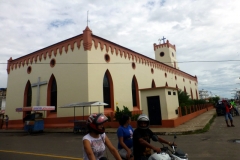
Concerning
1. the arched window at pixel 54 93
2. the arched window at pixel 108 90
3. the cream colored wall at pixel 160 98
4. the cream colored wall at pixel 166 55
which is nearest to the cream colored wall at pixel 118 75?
the arched window at pixel 108 90

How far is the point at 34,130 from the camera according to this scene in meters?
14.3

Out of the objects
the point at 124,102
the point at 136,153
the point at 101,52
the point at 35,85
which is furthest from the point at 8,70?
the point at 136,153

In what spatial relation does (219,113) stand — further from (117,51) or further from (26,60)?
(26,60)

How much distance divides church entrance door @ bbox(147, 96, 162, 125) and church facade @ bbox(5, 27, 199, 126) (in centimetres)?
38

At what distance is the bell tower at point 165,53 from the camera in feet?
119

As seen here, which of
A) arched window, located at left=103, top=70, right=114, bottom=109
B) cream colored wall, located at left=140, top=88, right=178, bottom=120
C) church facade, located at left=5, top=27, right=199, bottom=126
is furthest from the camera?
arched window, located at left=103, top=70, right=114, bottom=109

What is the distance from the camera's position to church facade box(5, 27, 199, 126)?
15.5 m

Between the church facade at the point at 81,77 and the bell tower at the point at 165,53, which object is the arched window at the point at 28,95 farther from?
the bell tower at the point at 165,53

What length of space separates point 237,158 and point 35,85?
18.3m

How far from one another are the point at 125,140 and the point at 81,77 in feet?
40.9

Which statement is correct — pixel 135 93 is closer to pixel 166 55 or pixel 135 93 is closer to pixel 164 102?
pixel 164 102

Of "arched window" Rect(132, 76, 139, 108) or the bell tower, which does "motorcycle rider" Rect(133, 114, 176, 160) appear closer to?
"arched window" Rect(132, 76, 139, 108)

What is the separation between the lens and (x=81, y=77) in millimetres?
15641

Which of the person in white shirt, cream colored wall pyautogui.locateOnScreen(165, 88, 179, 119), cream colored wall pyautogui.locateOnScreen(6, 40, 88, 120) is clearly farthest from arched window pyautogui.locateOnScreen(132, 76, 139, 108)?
the person in white shirt
